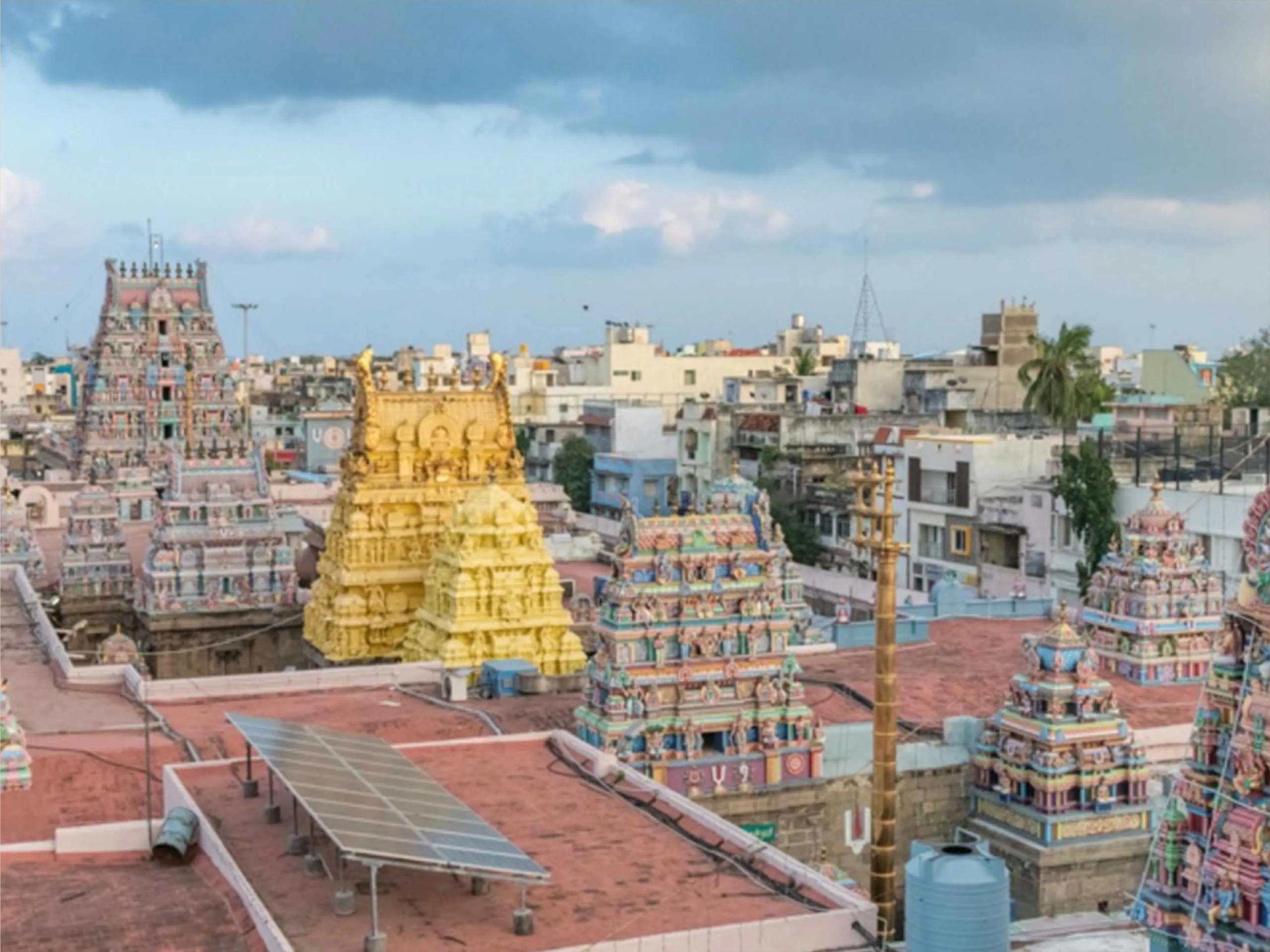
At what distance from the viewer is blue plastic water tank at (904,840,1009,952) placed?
17750 mm

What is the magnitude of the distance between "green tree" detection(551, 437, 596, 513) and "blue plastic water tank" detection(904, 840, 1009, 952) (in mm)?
65656

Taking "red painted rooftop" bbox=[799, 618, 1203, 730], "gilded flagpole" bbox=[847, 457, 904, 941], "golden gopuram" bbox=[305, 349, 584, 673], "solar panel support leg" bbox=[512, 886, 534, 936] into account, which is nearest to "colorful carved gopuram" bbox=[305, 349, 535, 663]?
"golden gopuram" bbox=[305, 349, 584, 673]

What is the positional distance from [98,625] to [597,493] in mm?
35701

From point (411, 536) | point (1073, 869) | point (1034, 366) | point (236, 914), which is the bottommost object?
point (1073, 869)

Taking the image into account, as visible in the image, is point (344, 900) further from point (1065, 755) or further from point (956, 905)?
point (1065, 755)

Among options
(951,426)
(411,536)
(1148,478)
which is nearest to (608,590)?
(411,536)

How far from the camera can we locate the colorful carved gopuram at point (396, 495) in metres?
42.8

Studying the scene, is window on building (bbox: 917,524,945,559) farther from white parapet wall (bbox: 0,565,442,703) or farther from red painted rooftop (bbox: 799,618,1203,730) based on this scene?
white parapet wall (bbox: 0,565,442,703)

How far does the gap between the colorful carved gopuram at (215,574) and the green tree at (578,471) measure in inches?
1393

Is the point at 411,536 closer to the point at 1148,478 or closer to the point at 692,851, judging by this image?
the point at 692,851

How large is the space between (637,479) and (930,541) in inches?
841

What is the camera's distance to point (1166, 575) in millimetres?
38344

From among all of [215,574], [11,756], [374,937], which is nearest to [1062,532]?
[215,574]

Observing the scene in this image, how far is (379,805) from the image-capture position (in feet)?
64.8
